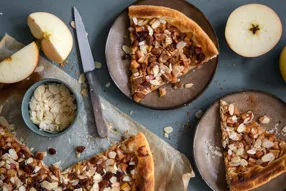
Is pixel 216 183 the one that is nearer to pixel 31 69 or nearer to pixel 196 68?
pixel 196 68

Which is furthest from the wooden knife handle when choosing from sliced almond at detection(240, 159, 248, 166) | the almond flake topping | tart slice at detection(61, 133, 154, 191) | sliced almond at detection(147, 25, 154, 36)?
sliced almond at detection(240, 159, 248, 166)

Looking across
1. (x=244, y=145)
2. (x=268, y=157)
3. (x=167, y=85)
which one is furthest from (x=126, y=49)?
(x=268, y=157)

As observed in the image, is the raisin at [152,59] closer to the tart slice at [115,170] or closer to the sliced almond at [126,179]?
the tart slice at [115,170]

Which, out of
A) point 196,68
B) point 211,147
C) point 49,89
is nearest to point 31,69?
point 49,89

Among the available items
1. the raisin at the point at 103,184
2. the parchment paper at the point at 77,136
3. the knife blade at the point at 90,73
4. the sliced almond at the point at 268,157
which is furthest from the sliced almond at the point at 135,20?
the sliced almond at the point at 268,157

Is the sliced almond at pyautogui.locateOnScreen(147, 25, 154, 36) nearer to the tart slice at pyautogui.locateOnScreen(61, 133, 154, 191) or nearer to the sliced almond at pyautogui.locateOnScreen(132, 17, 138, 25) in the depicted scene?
the sliced almond at pyautogui.locateOnScreen(132, 17, 138, 25)

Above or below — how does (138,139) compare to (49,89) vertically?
below

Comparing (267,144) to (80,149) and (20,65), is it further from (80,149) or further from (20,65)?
(20,65)
